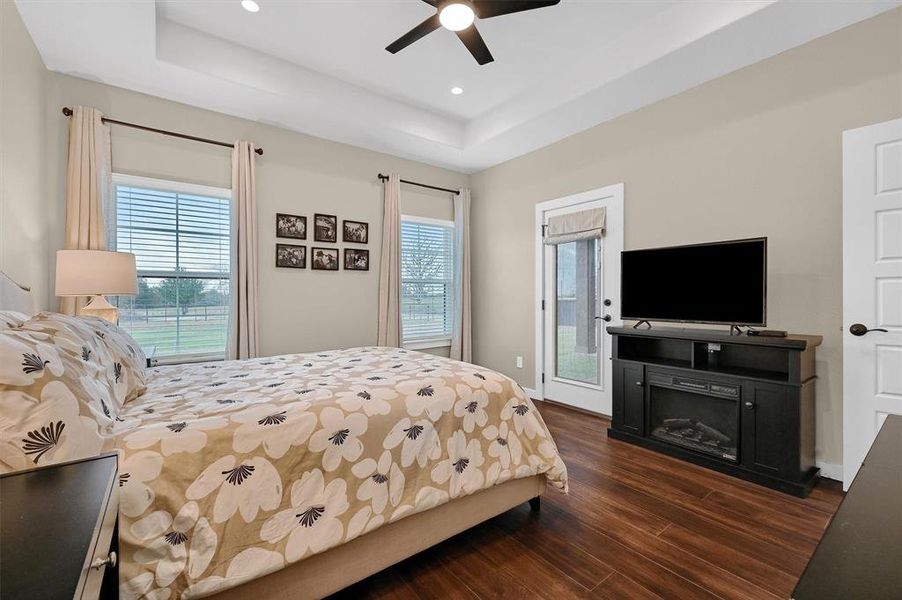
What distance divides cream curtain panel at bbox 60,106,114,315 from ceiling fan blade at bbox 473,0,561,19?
2907 millimetres

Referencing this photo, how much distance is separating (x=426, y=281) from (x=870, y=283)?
3904 mm

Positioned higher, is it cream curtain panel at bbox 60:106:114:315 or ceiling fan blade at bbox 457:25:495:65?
ceiling fan blade at bbox 457:25:495:65

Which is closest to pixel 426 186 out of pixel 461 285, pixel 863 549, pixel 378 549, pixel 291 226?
pixel 461 285

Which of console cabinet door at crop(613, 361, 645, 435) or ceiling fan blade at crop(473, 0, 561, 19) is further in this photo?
console cabinet door at crop(613, 361, 645, 435)

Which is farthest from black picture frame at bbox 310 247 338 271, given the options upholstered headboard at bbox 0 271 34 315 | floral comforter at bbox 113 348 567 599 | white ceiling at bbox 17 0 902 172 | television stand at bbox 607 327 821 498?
television stand at bbox 607 327 821 498

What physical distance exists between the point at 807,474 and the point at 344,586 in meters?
2.79

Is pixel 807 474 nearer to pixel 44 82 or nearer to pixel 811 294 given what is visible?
pixel 811 294

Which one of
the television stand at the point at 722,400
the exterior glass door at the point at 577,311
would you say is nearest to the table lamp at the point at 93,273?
the television stand at the point at 722,400

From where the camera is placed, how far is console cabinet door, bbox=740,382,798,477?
8.00ft

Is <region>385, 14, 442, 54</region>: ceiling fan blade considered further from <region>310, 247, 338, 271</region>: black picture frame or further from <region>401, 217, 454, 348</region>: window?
<region>401, 217, 454, 348</region>: window

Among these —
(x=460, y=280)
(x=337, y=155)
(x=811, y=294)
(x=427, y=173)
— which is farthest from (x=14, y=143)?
(x=811, y=294)

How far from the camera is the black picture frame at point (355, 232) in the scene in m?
4.33

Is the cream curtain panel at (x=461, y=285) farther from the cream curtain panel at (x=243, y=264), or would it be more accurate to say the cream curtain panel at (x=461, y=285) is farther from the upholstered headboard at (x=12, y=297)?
the upholstered headboard at (x=12, y=297)

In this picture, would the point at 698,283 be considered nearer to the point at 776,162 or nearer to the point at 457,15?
the point at 776,162
